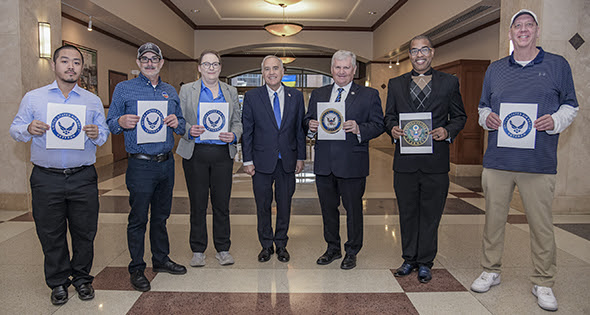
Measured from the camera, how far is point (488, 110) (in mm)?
2842

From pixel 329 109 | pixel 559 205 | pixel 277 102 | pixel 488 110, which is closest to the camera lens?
pixel 488 110

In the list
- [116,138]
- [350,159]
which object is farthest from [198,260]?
[116,138]

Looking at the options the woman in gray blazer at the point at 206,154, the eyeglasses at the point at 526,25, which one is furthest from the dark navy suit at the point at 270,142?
the eyeglasses at the point at 526,25

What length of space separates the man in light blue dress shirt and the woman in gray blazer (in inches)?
25.5

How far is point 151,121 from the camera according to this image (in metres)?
2.84

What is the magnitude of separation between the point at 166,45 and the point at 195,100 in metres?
8.86

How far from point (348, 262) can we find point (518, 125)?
1.56 meters

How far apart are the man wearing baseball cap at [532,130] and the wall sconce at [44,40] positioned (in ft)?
16.8

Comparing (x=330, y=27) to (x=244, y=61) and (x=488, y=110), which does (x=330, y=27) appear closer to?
(x=244, y=61)

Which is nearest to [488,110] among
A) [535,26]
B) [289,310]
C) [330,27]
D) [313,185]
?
[535,26]

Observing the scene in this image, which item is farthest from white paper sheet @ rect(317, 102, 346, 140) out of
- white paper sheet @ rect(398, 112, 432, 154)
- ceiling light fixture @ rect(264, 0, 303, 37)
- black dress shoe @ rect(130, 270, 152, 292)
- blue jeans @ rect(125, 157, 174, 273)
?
ceiling light fixture @ rect(264, 0, 303, 37)

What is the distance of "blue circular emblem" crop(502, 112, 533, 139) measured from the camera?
2658 mm

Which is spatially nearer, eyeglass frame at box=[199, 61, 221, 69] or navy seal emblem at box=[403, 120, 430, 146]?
navy seal emblem at box=[403, 120, 430, 146]

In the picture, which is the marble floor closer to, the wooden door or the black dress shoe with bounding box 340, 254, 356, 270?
the black dress shoe with bounding box 340, 254, 356, 270
